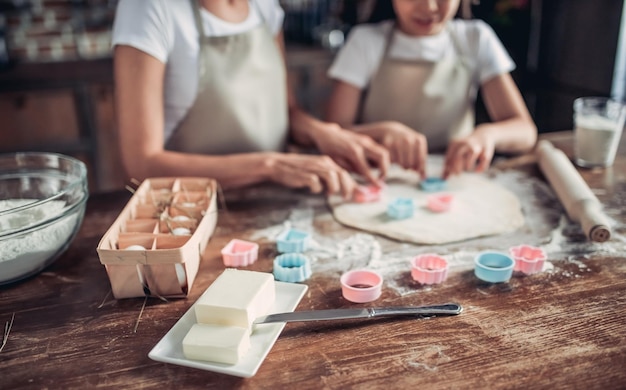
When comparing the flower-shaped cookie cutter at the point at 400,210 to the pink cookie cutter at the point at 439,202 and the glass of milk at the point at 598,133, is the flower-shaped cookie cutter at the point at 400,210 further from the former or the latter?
the glass of milk at the point at 598,133

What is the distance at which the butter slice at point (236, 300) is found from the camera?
77cm

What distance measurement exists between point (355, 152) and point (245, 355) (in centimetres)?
75

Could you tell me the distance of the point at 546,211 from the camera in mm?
1250

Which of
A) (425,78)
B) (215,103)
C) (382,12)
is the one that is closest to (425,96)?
(425,78)

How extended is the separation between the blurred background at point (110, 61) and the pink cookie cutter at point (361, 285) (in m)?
1.81

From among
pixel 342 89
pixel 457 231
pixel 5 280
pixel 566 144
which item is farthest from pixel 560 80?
pixel 5 280

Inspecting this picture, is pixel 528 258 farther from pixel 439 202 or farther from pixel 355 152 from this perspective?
pixel 355 152

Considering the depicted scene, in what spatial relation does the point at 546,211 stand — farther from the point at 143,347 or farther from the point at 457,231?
the point at 143,347

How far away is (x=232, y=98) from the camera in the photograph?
1479 mm

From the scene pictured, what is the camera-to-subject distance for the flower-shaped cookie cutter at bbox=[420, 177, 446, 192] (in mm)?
1397

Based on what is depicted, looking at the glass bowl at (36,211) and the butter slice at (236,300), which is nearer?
the butter slice at (236,300)

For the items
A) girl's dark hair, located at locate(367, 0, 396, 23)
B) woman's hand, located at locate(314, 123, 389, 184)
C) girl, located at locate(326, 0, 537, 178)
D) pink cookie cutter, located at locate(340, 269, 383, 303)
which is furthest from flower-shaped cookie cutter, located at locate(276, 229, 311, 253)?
girl's dark hair, located at locate(367, 0, 396, 23)

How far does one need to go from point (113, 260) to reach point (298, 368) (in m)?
0.36

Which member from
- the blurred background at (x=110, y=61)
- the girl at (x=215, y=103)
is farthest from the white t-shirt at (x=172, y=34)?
the blurred background at (x=110, y=61)
